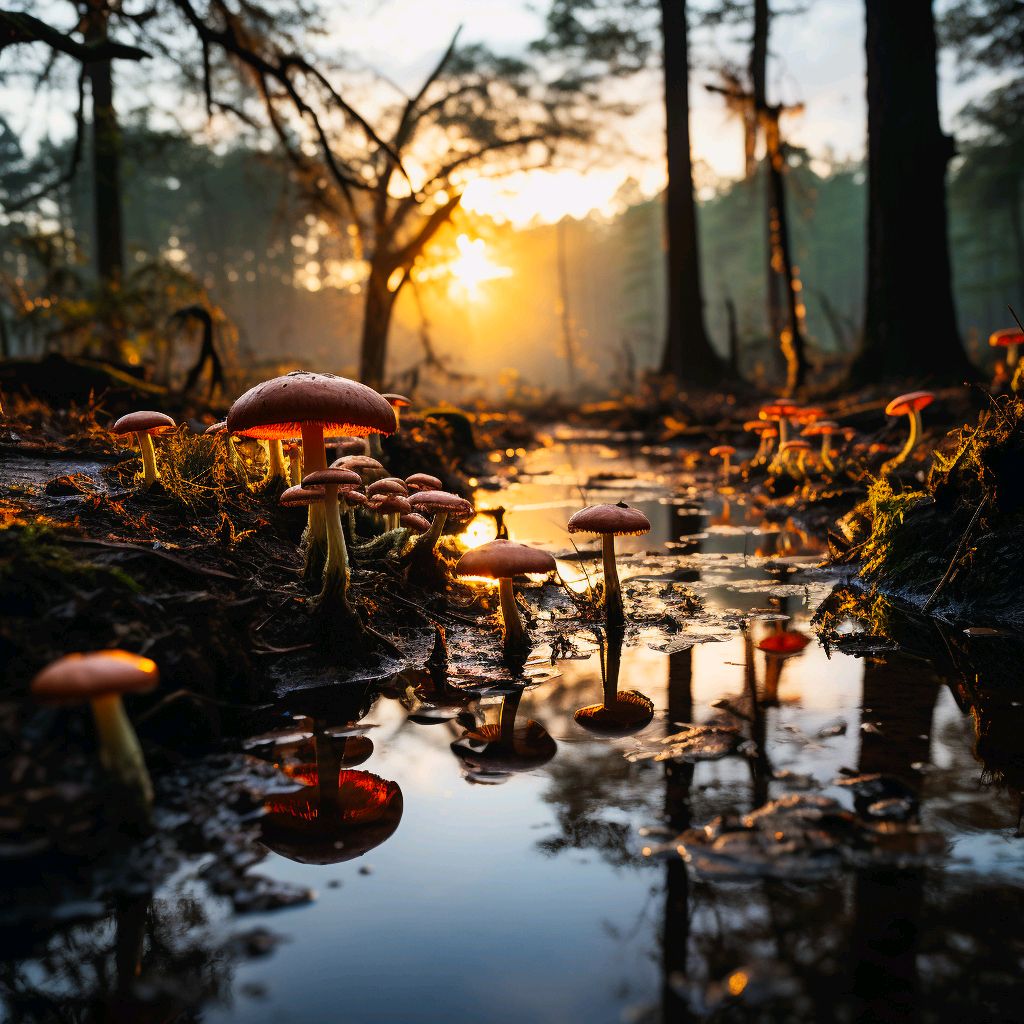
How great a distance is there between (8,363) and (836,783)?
911 centimetres

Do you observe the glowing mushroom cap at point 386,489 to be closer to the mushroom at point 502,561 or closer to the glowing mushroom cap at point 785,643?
the mushroom at point 502,561

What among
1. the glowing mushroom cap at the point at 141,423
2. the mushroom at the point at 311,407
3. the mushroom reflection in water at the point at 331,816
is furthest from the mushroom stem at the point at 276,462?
the mushroom reflection in water at the point at 331,816

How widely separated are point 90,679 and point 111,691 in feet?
0.21

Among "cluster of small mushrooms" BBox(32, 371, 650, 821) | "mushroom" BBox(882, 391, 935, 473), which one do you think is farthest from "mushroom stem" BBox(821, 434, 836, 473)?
"cluster of small mushrooms" BBox(32, 371, 650, 821)

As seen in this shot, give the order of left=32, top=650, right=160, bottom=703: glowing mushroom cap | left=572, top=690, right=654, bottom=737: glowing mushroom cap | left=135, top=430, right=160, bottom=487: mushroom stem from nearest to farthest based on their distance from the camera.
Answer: left=32, top=650, right=160, bottom=703: glowing mushroom cap, left=572, top=690, right=654, bottom=737: glowing mushroom cap, left=135, top=430, right=160, bottom=487: mushroom stem

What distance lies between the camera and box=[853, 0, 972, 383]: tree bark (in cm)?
1148

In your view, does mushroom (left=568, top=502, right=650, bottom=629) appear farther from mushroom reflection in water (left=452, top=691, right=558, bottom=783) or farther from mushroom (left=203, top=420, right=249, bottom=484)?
mushroom (left=203, top=420, right=249, bottom=484)

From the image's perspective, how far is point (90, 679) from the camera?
74.6 inches

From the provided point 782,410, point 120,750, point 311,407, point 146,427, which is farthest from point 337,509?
point 782,410

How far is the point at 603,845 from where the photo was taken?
2.21 metres

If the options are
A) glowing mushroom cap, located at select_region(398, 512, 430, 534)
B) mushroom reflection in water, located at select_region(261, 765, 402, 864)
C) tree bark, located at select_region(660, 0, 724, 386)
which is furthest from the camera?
tree bark, located at select_region(660, 0, 724, 386)

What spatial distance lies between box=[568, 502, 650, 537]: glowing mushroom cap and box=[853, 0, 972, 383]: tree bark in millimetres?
9481

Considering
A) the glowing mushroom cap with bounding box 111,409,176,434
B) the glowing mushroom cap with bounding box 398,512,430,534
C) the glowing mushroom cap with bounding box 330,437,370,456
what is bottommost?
the glowing mushroom cap with bounding box 398,512,430,534

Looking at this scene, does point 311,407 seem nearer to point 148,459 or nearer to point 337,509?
point 337,509
